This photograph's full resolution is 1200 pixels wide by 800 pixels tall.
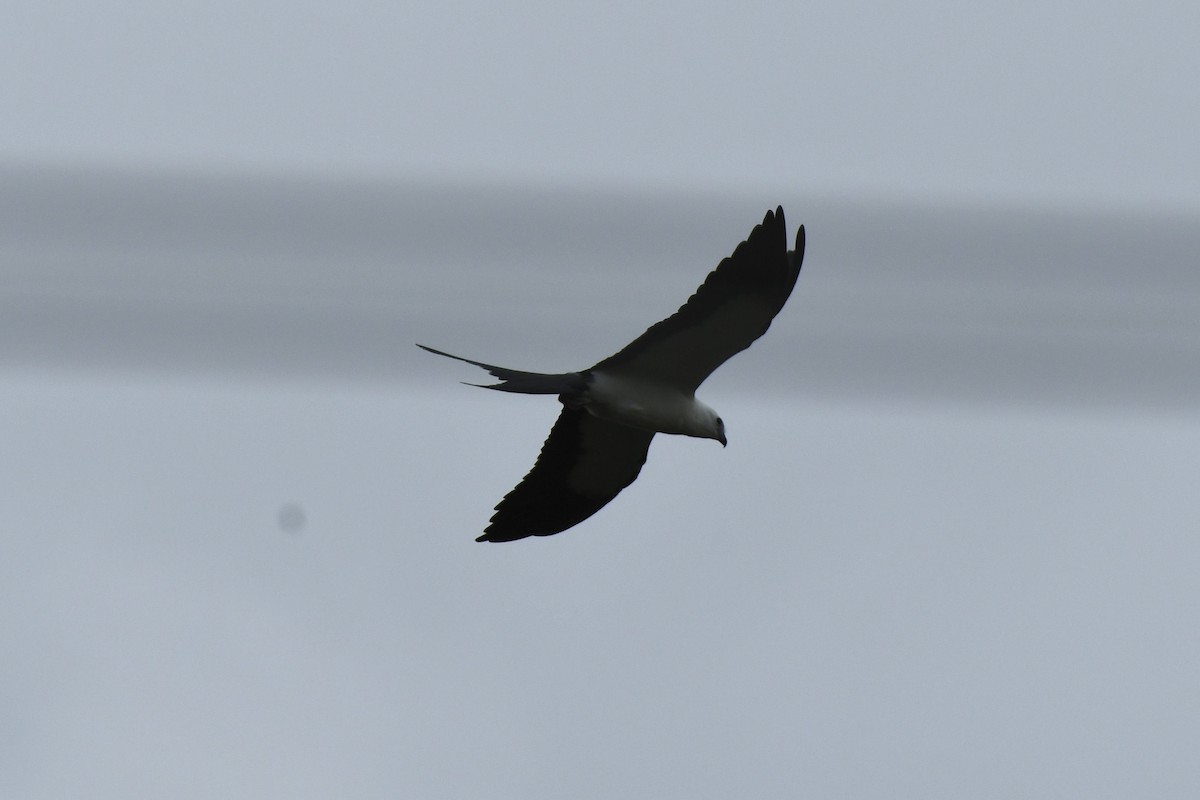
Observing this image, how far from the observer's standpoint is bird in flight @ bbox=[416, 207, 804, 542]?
33.1 ft

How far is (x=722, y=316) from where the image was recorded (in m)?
10.3

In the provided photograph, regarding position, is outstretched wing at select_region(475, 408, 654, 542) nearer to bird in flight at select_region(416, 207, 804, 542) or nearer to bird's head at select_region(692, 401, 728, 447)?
bird in flight at select_region(416, 207, 804, 542)

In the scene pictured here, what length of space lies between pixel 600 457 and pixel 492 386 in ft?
6.72

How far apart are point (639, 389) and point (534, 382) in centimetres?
92

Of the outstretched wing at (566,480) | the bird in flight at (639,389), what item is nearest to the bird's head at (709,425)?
the bird in flight at (639,389)

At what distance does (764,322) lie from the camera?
34.1 ft

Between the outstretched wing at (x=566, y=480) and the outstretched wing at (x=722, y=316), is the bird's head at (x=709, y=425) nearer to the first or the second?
the outstretched wing at (x=722, y=316)

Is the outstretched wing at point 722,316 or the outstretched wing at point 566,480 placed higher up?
the outstretched wing at point 722,316

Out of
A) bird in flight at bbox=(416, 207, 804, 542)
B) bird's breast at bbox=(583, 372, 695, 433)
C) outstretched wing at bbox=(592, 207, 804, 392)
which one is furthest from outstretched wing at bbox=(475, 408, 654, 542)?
outstretched wing at bbox=(592, 207, 804, 392)

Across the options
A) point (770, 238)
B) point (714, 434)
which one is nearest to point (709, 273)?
point (770, 238)

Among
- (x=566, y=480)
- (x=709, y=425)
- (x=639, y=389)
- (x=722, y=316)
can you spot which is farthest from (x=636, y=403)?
(x=566, y=480)

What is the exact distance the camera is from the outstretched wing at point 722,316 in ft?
33.0

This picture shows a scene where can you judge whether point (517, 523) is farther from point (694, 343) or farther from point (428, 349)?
point (428, 349)

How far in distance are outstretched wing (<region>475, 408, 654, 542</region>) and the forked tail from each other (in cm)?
82
